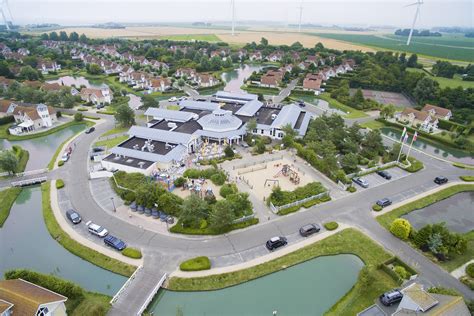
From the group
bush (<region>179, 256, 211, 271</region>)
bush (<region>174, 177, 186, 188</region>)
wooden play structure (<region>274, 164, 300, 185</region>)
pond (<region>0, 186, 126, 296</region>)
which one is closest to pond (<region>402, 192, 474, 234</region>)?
wooden play structure (<region>274, 164, 300, 185</region>)

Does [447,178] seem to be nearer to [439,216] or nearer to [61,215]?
[439,216]

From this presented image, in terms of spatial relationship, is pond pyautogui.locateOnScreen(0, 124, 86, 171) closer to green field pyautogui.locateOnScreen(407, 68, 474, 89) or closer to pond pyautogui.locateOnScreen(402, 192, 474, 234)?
pond pyautogui.locateOnScreen(402, 192, 474, 234)

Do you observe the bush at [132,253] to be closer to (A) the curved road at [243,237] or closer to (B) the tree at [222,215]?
(A) the curved road at [243,237]

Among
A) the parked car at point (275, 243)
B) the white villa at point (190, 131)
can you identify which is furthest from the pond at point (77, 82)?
the parked car at point (275, 243)

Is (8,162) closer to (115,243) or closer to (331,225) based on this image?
(115,243)

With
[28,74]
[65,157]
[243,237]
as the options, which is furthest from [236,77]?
[243,237]
